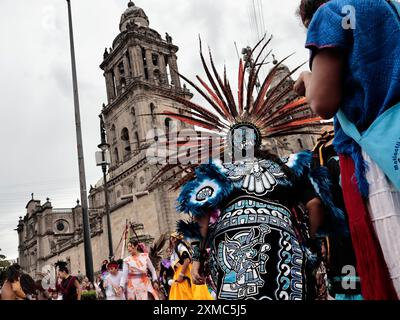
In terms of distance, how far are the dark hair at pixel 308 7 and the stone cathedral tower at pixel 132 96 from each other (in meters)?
35.8

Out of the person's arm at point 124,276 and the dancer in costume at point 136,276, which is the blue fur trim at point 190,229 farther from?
the person's arm at point 124,276

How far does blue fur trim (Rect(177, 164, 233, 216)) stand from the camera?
2.56 metres

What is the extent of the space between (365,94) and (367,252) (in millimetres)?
632

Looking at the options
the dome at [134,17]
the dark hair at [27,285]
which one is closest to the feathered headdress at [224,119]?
the dark hair at [27,285]

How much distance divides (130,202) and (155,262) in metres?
27.9

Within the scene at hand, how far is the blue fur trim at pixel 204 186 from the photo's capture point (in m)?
2.56

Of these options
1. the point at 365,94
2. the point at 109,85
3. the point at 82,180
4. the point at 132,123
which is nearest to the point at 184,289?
the point at 82,180

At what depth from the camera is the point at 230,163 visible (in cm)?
278

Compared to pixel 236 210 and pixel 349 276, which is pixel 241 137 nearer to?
pixel 236 210

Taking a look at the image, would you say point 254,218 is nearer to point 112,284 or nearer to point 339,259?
point 339,259

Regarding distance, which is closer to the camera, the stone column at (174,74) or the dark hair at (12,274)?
the dark hair at (12,274)

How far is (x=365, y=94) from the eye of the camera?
164 centimetres

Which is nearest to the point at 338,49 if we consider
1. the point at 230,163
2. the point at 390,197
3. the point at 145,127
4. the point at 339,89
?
the point at 339,89

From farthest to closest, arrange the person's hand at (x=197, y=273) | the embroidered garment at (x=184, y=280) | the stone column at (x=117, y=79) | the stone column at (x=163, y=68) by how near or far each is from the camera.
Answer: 1. the stone column at (x=117, y=79)
2. the stone column at (x=163, y=68)
3. the embroidered garment at (x=184, y=280)
4. the person's hand at (x=197, y=273)
